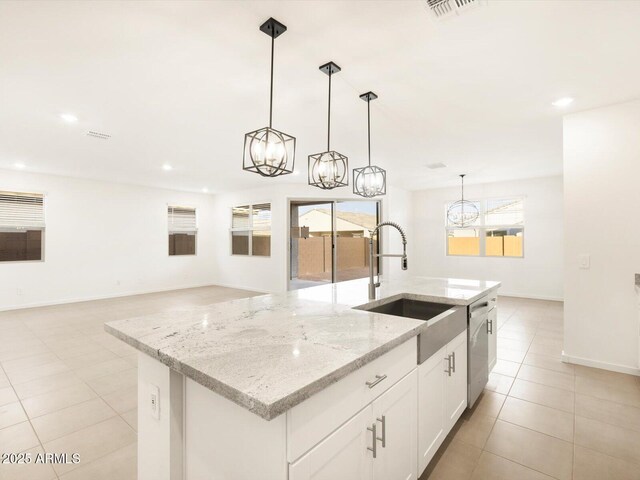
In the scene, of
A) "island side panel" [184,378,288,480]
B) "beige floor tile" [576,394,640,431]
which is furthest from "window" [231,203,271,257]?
"island side panel" [184,378,288,480]

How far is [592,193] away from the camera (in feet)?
10.2

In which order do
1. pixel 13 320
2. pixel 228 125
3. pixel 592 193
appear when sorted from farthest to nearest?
1. pixel 13 320
2. pixel 228 125
3. pixel 592 193

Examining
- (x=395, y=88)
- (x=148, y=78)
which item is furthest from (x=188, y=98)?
(x=395, y=88)

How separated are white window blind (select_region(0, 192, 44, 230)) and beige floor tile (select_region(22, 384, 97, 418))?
4.84 metres

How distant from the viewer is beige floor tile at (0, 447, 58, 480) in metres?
1.72

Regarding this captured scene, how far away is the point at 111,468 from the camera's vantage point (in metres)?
1.79

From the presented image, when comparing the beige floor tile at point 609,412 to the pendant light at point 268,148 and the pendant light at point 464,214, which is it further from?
the pendant light at point 464,214

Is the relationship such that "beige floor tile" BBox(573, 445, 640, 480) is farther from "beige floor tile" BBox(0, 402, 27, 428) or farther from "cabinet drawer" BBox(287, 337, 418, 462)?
"beige floor tile" BBox(0, 402, 27, 428)

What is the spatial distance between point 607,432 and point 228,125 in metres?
4.33

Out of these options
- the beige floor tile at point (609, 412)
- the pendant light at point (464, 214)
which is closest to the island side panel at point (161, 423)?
the beige floor tile at point (609, 412)

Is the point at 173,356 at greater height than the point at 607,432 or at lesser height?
greater

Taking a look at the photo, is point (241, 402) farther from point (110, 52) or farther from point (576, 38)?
point (576, 38)

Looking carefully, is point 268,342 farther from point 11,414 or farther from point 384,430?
point 11,414

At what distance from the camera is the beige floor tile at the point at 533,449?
1.77 metres
